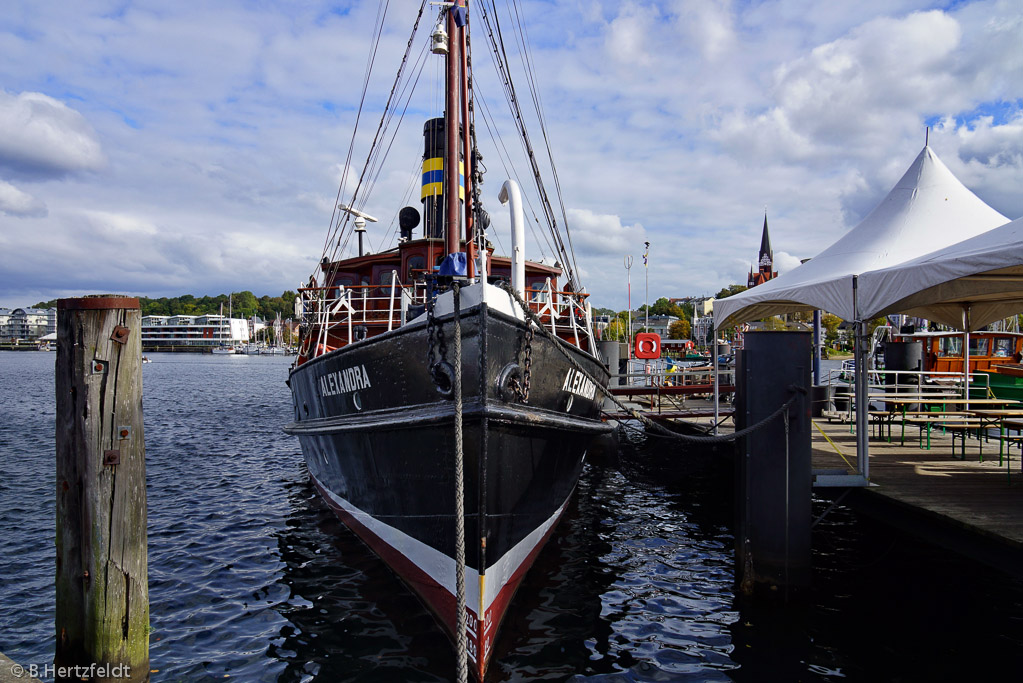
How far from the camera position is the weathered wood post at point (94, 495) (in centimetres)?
426

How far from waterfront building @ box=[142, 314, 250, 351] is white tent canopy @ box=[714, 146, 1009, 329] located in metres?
154

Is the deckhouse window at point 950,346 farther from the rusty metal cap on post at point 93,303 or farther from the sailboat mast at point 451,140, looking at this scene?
the rusty metal cap on post at point 93,303

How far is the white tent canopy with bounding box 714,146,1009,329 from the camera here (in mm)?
8578

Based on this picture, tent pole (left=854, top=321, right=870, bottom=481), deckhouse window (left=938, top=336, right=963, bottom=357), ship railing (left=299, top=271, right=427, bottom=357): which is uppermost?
ship railing (left=299, top=271, right=427, bottom=357)

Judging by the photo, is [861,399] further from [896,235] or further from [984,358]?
[984,358]

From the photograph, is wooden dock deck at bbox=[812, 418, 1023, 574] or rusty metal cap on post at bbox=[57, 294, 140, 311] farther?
wooden dock deck at bbox=[812, 418, 1023, 574]

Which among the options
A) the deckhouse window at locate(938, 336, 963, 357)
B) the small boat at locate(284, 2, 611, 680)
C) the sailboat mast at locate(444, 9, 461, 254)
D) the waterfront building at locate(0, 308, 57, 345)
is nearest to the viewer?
the small boat at locate(284, 2, 611, 680)

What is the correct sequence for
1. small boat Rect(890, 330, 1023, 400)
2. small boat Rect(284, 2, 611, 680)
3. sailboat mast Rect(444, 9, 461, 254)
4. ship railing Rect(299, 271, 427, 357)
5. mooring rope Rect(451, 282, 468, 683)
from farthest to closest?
small boat Rect(890, 330, 1023, 400), ship railing Rect(299, 271, 427, 357), sailboat mast Rect(444, 9, 461, 254), small boat Rect(284, 2, 611, 680), mooring rope Rect(451, 282, 468, 683)

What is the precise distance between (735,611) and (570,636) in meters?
1.77

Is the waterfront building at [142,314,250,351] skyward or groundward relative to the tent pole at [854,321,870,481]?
skyward

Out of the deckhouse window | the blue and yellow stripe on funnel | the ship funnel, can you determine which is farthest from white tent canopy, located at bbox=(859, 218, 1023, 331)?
the deckhouse window

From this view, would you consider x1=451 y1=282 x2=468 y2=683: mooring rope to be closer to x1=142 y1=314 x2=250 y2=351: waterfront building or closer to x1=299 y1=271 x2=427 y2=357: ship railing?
x1=299 y1=271 x2=427 y2=357: ship railing

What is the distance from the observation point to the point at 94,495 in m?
4.27

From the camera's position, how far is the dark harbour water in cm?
534
